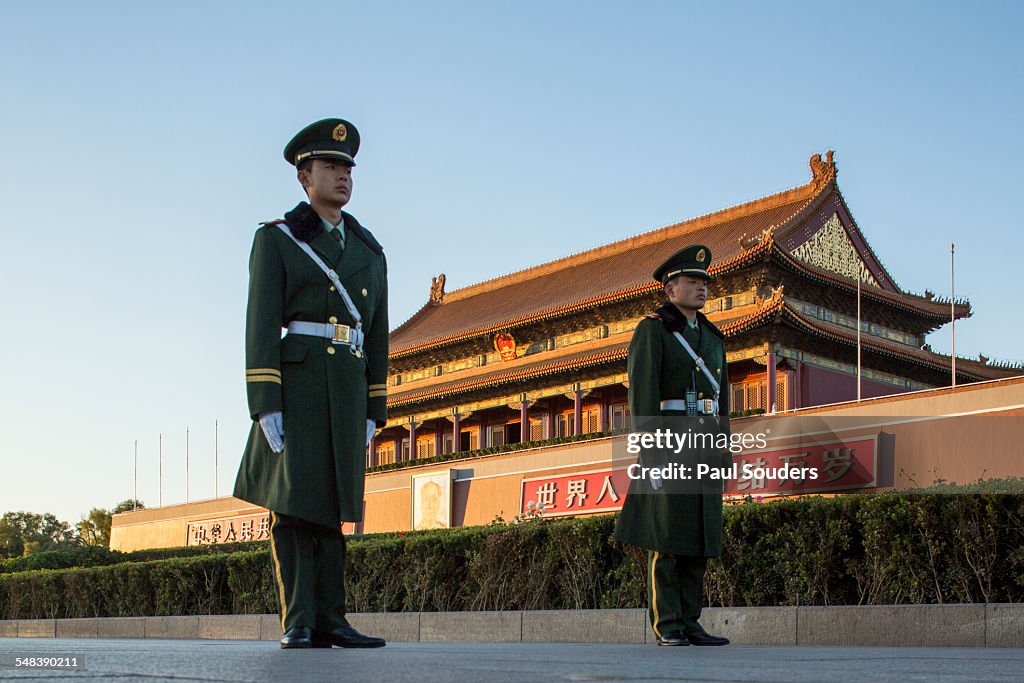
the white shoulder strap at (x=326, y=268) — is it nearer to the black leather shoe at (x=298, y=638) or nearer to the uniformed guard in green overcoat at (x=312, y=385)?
the uniformed guard in green overcoat at (x=312, y=385)

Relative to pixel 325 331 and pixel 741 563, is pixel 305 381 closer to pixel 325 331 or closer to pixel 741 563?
pixel 325 331

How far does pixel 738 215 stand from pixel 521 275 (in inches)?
304

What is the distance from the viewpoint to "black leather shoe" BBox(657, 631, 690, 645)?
17.0 ft

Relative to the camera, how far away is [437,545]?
9.23 meters

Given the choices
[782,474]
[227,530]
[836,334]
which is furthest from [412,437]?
[782,474]

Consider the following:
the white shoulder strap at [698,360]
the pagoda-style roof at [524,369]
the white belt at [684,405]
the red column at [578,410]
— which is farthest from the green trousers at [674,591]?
the red column at [578,410]

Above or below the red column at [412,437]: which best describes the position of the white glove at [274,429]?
below

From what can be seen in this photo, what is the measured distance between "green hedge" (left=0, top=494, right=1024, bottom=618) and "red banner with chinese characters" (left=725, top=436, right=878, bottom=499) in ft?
26.8

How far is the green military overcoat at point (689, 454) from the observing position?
213 inches

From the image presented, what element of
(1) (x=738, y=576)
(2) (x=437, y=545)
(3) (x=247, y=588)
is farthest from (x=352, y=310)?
(3) (x=247, y=588)

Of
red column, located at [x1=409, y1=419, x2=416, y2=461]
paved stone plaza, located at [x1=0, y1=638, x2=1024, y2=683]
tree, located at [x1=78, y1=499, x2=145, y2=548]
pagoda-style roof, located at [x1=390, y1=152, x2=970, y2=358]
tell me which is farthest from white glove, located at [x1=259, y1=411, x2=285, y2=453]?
tree, located at [x1=78, y1=499, x2=145, y2=548]

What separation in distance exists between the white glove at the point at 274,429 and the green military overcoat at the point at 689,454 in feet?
6.04

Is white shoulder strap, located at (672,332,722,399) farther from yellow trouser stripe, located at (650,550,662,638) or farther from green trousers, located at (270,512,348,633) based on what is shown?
green trousers, located at (270,512,348,633)

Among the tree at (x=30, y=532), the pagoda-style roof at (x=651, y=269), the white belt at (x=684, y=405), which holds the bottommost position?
the tree at (x=30, y=532)
